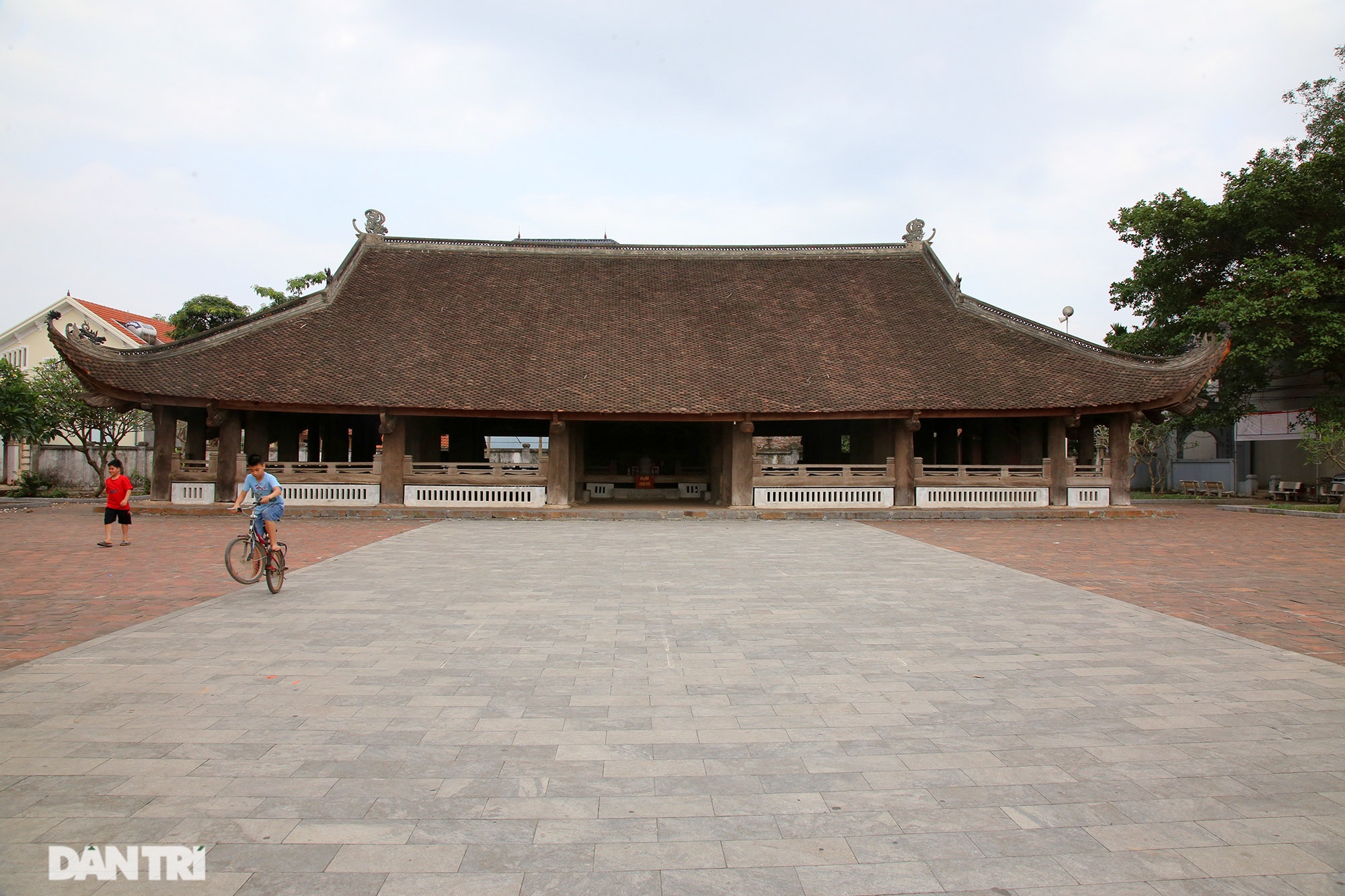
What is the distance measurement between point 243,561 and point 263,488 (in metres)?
0.87

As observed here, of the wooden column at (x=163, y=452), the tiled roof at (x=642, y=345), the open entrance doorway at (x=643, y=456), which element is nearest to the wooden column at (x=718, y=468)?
the open entrance doorway at (x=643, y=456)

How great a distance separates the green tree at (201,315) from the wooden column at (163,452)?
51.5 ft

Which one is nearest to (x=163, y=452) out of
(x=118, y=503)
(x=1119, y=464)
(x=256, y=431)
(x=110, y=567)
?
(x=256, y=431)

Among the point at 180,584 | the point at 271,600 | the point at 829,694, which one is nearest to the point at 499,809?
the point at 829,694

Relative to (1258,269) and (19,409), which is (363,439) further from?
(1258,269)

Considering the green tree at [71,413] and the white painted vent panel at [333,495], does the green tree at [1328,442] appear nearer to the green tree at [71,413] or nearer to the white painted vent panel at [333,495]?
the white painted vent panel at [333,495]

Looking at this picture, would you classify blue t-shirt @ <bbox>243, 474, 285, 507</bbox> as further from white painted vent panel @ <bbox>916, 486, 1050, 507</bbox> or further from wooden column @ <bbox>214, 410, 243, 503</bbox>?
white painted vent panel @ <bbox>916, 486, 1050, 507</bbox>

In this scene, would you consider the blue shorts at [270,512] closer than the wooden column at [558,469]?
Yes

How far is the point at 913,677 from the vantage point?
524cm

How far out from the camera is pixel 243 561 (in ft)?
27.7

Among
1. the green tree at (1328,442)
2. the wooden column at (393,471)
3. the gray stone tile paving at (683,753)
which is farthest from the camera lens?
the green tree at (1328,442)

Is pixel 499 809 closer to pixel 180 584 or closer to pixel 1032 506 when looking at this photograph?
pixel 180 584

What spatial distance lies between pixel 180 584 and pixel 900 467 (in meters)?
15.4

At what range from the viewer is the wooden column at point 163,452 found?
58.3 ft
